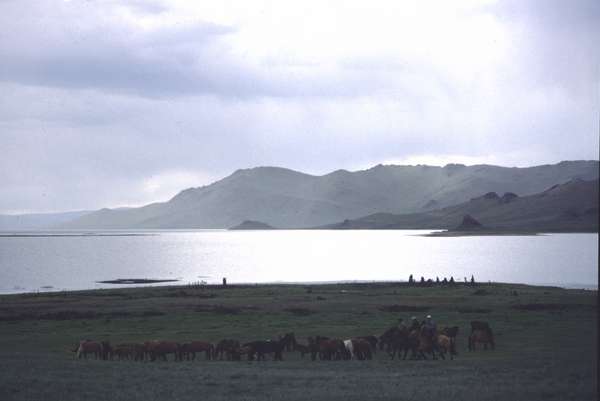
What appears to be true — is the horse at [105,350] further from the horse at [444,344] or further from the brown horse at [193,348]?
the horse at [444,344]

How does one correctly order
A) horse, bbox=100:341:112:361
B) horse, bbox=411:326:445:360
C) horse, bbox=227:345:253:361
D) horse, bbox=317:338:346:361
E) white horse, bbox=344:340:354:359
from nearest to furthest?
horse, bbox=411:326:445:360 < horse, bbox=317:338:346:361 < white horse, bbox=344:340:354:359 < horse, bbox=227:345:253:361 < horse, bbox=100:341:112:361

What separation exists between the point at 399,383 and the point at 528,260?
143m

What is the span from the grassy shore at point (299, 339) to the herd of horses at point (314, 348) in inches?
31.9

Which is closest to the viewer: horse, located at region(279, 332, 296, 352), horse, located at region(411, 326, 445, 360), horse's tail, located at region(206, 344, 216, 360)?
horse, located at region(411, 326, 445, 360)

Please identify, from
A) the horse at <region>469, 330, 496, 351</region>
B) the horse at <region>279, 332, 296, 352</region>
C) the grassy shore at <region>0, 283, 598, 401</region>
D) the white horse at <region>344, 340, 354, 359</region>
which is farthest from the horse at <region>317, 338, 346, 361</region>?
the horse at <region>469, 330, 496, 351</region>

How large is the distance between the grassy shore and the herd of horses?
2.66 feet

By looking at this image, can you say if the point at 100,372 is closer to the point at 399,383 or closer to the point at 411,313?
the point at 399,383

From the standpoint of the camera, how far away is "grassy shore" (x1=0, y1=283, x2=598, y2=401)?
2205 cm

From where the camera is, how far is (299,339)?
3919 cm

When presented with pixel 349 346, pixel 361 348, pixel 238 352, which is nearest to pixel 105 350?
pixel 238 352

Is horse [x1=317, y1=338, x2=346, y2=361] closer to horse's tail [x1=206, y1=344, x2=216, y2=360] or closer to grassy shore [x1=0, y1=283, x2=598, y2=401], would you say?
grassy shore [x1=0, y1=283, x2=598, y2=401]

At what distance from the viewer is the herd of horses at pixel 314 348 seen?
3197 centimetres

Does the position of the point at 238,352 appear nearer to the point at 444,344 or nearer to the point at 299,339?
the point at 299,339

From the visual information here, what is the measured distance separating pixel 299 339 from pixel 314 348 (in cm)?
643
